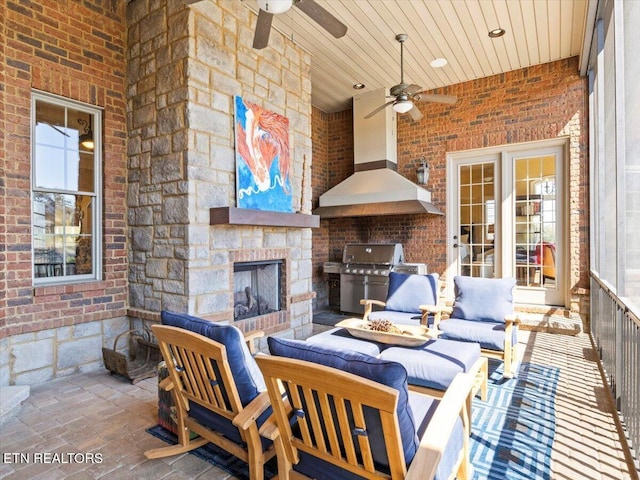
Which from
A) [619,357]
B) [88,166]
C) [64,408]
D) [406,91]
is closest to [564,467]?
[619,357]

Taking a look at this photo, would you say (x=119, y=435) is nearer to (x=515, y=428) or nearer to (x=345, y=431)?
(x=345, y=431)

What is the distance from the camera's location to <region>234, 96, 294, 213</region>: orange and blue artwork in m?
3.88

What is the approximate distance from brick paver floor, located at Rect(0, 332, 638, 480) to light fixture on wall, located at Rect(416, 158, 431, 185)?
354cm

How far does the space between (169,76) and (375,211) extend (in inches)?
133

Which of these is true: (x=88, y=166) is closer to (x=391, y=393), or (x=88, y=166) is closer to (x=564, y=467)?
(x=391, y=393)

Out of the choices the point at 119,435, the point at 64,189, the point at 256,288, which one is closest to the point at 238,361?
the point at 119,435

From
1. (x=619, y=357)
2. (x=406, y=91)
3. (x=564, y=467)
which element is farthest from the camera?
(x=406, y=91)

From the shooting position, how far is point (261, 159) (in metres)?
4.12

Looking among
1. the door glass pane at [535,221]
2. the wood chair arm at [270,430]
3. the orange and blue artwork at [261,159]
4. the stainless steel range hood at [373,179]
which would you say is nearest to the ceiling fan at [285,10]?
the orange and blue artwork at [261,159]

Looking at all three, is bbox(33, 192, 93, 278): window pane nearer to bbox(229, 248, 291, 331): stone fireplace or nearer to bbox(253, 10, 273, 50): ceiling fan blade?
bbox(229, 248, 291, 331): stone fireplace

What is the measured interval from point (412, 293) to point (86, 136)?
12.6 ft

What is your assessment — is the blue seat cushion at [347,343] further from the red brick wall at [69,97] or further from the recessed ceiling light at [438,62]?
the recessed ceiling light at [438,62]

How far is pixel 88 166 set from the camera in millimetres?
3748

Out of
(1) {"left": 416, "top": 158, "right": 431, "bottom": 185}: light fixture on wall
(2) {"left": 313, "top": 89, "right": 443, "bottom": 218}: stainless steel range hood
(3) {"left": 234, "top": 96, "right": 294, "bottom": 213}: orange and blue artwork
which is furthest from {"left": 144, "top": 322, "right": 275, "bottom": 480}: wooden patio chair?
(1) {"left": 416, "top": 158, "right": 431, "bottom": 185}: light fixture on wall
